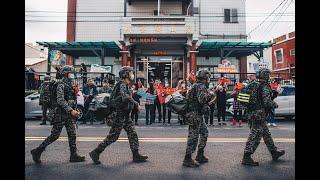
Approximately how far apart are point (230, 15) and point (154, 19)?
6.29 m

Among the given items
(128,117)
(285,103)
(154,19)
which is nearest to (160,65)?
(154,19)

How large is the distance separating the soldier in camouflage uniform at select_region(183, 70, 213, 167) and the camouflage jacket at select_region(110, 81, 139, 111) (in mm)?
1085

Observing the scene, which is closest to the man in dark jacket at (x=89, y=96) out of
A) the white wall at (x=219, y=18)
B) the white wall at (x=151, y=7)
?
the white wall at (x=151, y=7)

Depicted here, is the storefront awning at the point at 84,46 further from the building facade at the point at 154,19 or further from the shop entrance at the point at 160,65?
the shop entrance at the point at 160,65

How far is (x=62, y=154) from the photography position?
7.18 meters

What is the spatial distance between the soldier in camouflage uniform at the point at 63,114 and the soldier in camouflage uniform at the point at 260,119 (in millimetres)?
3272

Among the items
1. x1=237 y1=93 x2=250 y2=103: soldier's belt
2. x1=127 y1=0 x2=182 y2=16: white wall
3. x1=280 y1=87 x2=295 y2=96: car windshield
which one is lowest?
x1=237 y1=93 x2=250 y2=103: soldier's belt

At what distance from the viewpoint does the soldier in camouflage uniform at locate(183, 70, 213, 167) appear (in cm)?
613

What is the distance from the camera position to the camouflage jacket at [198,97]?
20.1 ft

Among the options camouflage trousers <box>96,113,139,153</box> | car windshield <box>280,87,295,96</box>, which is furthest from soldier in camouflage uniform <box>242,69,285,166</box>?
car windshield <box>280,87,295,96</box>

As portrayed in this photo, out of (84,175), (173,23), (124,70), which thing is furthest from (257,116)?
(173,23)

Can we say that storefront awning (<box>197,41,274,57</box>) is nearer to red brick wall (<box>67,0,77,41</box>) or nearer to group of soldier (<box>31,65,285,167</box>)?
red brick wall (<box>67,0,77,41</box>)
